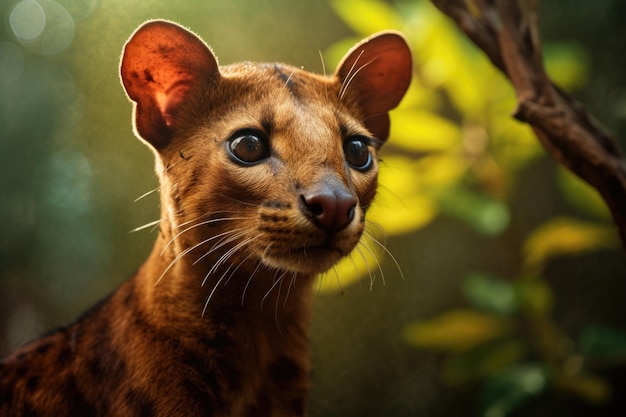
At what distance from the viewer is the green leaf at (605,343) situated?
6.04 ft

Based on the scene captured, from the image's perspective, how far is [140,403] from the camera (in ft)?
3.85

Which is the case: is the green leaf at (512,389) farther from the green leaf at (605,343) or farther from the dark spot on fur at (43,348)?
the dark spot on fur at (43,348)

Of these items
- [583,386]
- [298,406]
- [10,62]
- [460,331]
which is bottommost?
[583,386]

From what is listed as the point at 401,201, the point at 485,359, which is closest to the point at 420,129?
the point at 401,201

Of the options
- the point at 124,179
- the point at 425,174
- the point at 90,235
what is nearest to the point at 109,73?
the point at 124,179

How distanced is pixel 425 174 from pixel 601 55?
34.8 inches

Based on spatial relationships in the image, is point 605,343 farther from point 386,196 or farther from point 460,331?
point 386,196

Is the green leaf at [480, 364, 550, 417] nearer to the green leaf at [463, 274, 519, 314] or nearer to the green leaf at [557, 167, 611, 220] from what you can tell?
the green leaf at [463, 274, 519, 314]

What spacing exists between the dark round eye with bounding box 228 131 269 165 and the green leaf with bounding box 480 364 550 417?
41.9 inches

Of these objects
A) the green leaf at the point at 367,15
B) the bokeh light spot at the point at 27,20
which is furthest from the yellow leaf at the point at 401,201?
the bokeh light spot at the point at 27,20

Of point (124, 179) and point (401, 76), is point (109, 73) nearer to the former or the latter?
point (124, 179)

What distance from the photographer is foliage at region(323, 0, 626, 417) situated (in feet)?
6.16

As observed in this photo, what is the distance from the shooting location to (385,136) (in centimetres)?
154

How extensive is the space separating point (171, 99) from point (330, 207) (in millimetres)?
436
